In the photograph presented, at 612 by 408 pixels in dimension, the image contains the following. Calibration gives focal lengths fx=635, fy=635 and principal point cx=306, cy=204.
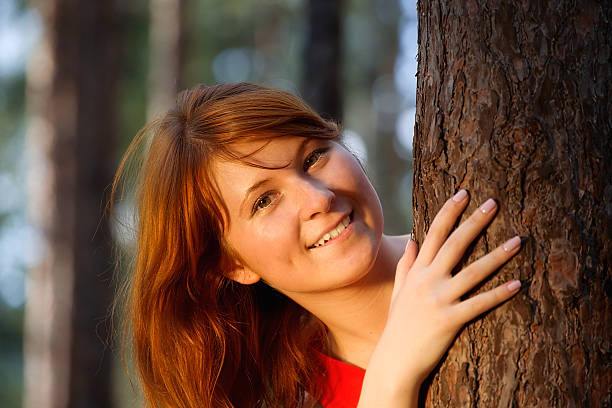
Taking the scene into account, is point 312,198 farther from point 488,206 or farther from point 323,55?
point 323,55

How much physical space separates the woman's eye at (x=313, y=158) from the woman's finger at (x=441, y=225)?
0.72m

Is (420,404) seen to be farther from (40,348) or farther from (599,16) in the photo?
(40,348)

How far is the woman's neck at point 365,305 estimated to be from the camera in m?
2.32

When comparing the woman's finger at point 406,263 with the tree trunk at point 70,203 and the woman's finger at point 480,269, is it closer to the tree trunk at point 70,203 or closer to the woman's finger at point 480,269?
the woman's finger at point 480,269

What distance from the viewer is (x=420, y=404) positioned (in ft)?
5.31

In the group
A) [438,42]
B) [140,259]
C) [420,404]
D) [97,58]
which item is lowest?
[420,404]

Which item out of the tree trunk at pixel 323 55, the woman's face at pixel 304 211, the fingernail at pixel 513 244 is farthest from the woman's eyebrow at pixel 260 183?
the tree trunk at pixel 323 55

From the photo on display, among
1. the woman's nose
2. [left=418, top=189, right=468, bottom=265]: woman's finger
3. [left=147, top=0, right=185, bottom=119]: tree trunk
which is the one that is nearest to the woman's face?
the woman's nose

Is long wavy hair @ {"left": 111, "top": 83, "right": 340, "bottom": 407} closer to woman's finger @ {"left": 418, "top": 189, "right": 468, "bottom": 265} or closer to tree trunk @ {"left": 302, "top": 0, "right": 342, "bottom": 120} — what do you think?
woman's finger @ {"left": 418, "top": 189, "right": 468, "bottom": 265}

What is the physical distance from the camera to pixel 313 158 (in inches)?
85.7

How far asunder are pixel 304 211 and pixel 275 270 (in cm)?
28

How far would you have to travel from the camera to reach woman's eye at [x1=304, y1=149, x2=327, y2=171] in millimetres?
2158

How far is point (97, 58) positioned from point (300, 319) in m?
4.22

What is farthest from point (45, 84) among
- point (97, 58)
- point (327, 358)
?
point (327, 358)
